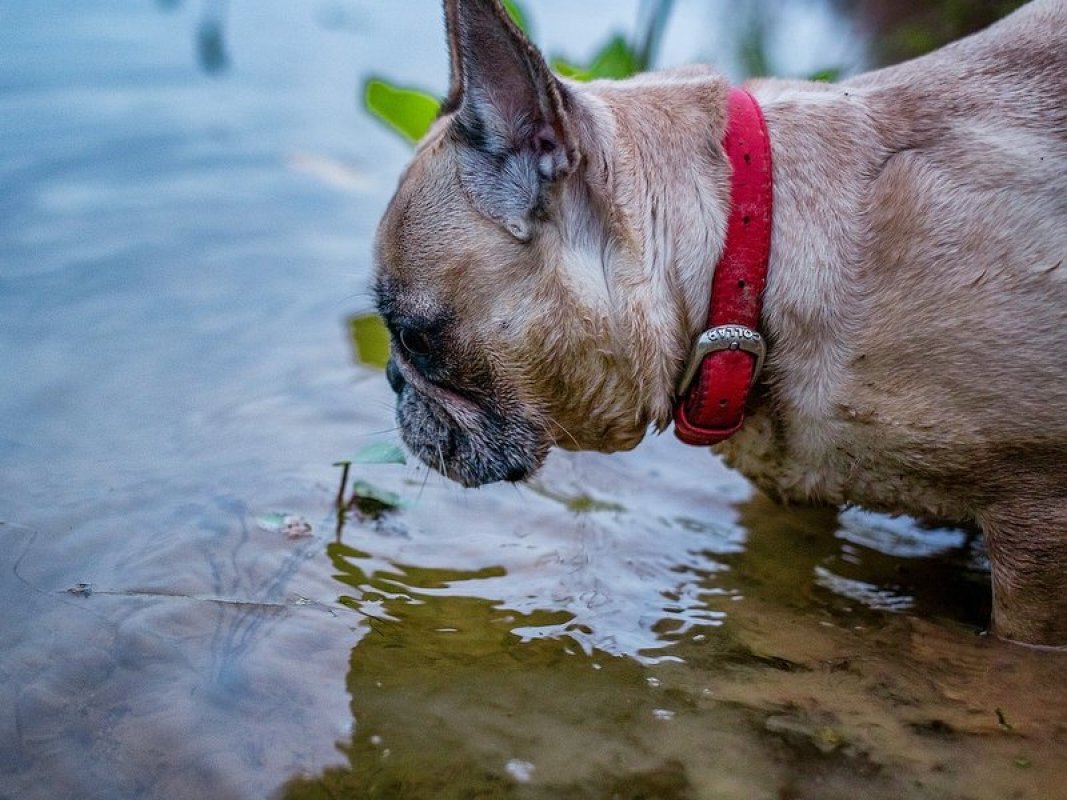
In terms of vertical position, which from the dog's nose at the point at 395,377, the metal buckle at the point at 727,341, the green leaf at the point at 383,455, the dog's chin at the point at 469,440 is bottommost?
the green leaf at the point at 383,455

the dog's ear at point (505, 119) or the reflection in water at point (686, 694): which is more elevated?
the dog's ear at point (505, 119)

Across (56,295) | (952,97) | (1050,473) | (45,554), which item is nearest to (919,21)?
(952,97)

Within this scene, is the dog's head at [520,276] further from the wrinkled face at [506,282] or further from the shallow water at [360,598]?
the shallow water at [360,598]

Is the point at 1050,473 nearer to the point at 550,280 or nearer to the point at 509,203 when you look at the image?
the point at 550,280

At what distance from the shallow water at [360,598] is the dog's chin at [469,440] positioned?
30cm

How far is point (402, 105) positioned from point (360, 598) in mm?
2401

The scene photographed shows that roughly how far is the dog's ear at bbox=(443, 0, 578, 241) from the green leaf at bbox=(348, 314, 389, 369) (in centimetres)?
166

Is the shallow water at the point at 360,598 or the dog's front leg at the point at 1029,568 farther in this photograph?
the dog's front leg at the point at 1029,568

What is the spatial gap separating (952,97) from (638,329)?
1160 mm

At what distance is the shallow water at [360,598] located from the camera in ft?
8.43

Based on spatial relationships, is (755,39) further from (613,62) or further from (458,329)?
(458,329)

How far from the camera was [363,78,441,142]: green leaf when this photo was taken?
473cm

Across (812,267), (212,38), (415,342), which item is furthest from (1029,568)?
(212,38)

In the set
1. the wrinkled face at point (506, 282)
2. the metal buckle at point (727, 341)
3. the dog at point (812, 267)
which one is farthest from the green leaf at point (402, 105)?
the metal buckle at point (727, 341)
